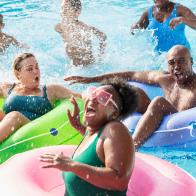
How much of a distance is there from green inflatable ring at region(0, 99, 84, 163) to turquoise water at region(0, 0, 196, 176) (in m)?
0.70

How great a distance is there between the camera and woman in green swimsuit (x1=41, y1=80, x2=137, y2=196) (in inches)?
94.4

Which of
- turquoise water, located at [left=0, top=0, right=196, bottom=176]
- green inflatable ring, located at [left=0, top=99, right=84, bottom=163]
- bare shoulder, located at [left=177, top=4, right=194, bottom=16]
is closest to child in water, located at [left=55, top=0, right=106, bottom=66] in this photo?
turquoise water, located at [left=0, top=0, right=196, bottom=176]

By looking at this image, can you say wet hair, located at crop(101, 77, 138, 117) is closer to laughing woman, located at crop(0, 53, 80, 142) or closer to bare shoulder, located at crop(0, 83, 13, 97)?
laughing woman, located at crop(0, 53, 80, 142)

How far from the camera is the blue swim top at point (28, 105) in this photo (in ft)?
14.4

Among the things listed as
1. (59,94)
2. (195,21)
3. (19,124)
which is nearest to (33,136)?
(19,124)

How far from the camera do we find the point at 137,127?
4.25 m

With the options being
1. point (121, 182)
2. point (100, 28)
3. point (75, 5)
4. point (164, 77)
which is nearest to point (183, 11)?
point (75, 5)

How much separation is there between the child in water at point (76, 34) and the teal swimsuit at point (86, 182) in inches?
148

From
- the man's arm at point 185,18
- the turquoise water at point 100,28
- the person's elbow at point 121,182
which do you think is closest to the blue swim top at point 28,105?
the turquoise water at point 100,28

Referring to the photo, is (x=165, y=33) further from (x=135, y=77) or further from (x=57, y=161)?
(x=57, y=161)

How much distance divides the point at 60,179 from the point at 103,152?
30.6 inches

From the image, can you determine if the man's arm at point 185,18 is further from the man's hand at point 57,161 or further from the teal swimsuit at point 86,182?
the man's hand at point 57,161

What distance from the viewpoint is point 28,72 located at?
4.38 m

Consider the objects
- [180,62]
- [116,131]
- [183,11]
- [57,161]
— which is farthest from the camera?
[183,11]
